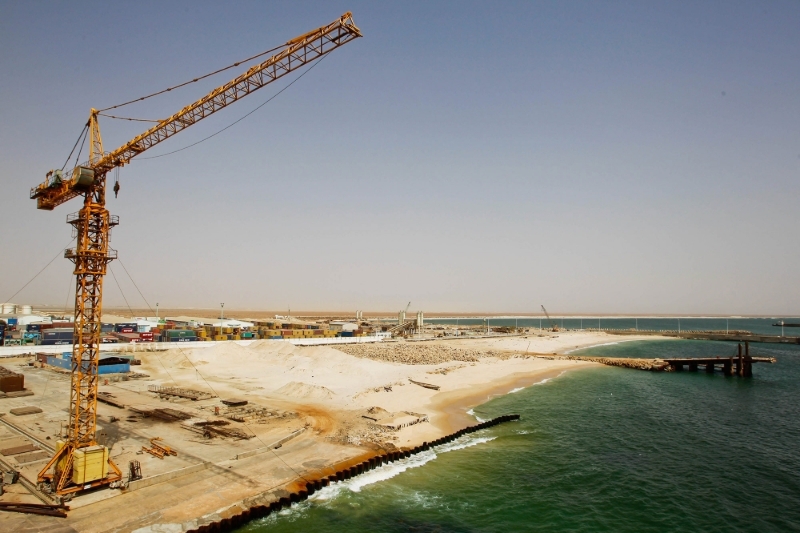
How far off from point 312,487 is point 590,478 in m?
20.7

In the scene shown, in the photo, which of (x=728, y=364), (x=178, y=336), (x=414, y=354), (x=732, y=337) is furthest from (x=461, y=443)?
(x=732, y=337)

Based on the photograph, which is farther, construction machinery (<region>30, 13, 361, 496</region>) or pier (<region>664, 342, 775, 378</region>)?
pier (<region>664, 342, 775, 378</region>)

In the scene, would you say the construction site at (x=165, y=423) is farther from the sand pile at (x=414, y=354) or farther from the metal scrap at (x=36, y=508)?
the sand pile at (x=414, y=354)

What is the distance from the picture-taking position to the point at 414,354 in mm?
91812

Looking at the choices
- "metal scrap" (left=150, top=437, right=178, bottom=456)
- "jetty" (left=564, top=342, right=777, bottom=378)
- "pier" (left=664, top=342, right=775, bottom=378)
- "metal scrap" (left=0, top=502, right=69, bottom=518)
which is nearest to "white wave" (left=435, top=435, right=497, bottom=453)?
"metal scrap" (left=150, top=437, right=178, bottom=456)

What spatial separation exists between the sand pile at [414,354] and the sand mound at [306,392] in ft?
95.8

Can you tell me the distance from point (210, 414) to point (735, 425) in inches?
2219

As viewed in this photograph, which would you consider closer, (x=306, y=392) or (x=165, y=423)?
(x=165, y=423)

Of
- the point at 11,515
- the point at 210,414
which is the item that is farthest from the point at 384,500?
the point at 210,414

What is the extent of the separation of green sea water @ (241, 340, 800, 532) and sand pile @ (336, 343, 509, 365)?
3124 centimetres

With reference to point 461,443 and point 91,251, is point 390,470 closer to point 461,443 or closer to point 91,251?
point 461,443

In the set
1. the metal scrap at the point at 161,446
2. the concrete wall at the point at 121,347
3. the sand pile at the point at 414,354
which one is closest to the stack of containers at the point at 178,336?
the concrete wall at the point at 121,347

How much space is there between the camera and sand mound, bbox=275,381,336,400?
5396cm

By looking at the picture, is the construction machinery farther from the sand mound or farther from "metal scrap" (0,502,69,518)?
the sand mound
